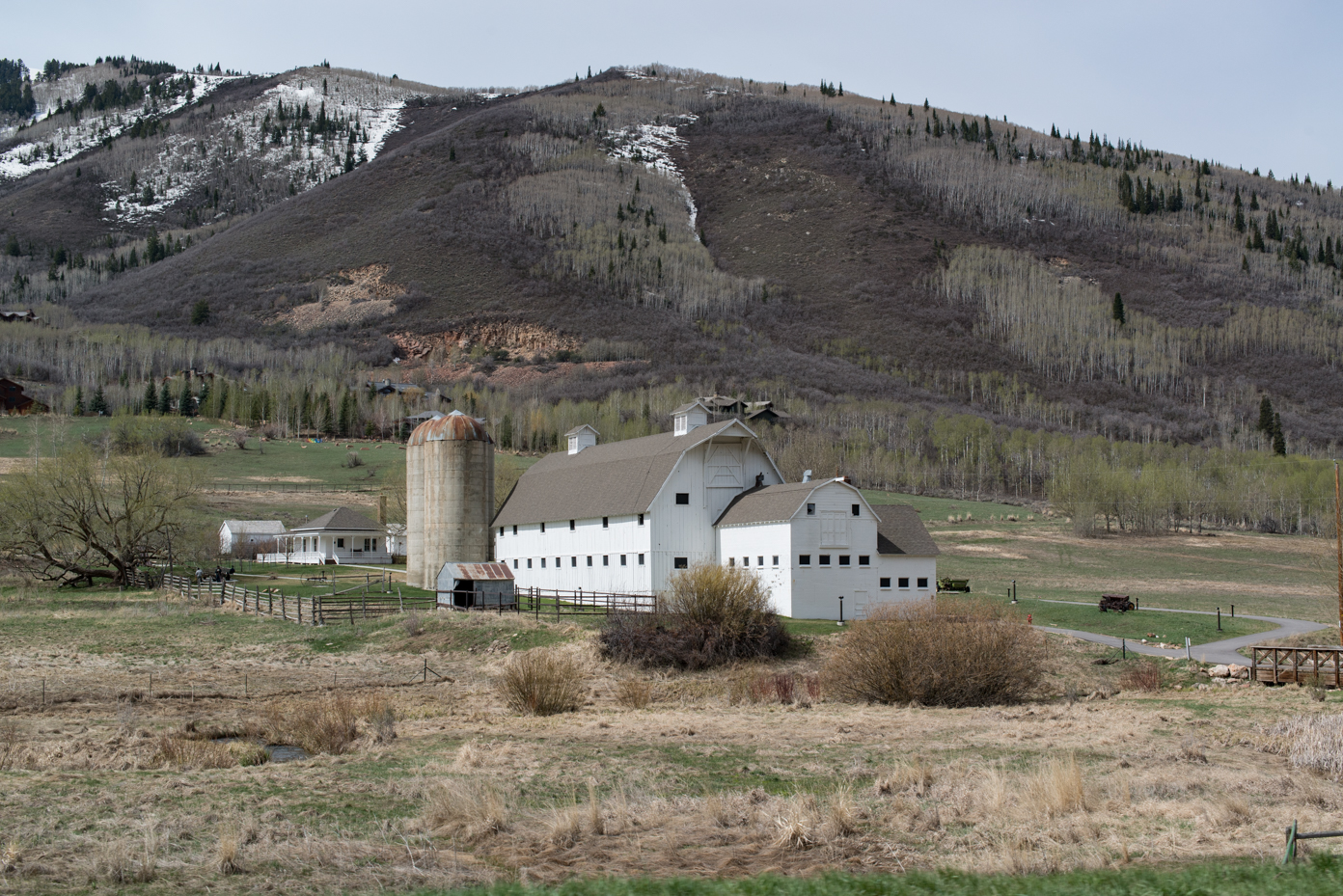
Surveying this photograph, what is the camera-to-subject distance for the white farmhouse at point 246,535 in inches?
3241

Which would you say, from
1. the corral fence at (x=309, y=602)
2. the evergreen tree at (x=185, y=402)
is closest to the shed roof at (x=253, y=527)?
the corral fence at (x=309, y=602)

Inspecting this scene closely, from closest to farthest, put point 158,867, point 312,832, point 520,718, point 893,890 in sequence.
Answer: point 893,890, point 158,867, point 312,832, point 520,718

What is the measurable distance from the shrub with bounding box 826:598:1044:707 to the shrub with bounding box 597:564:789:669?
698cm

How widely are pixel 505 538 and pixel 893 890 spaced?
49.1 m

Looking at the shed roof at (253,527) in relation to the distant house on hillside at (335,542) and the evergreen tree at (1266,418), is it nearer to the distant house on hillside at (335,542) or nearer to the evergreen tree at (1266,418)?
the distant house on hillside at (335,542)

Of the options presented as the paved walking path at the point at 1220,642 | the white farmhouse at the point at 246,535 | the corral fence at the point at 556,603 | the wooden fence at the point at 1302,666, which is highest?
the white farmhouse at the point at 246,535

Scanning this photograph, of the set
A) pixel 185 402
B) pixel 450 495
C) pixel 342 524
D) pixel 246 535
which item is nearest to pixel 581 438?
pixel 450 495

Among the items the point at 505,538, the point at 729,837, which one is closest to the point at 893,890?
the point at 729,837

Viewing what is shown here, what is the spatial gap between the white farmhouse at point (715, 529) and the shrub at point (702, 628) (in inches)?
278

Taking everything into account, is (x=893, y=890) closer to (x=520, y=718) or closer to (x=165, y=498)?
(x=520, y=718)

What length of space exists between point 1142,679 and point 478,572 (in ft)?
95.4

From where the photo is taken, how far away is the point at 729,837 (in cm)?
1433

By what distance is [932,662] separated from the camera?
29.6 meters

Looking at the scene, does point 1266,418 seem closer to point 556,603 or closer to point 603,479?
point 603,479
